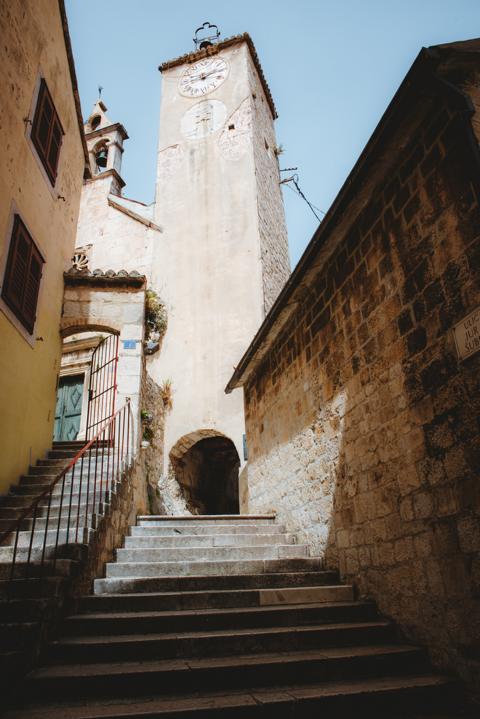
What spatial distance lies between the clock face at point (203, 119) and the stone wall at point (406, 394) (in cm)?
1021

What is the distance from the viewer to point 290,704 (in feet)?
8.74

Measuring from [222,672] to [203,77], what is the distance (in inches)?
627

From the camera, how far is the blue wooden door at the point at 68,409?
10477mm

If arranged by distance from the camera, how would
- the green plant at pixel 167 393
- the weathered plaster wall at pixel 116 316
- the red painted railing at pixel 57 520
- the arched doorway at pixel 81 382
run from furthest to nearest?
1. the green plant at pixel 167 393
2. the arched doorway at pixel 81 382
3. the weathered plaster wall at pixel 116 316
4. the red painted railing at pixel 57 520

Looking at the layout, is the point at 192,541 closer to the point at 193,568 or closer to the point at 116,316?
the point at 193,568

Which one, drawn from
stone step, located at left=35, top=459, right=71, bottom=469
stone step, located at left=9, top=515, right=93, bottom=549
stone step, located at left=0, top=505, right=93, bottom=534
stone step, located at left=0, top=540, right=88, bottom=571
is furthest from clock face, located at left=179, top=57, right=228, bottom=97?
stone step, located at left=0, top=540, right=88, bottom=571

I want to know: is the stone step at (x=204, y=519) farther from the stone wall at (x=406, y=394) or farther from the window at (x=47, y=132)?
the window at (x=47, y=132)

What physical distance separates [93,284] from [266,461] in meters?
4.33

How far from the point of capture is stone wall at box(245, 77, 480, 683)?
289 centimetres

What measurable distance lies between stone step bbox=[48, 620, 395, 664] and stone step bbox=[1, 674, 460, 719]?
0.43 m

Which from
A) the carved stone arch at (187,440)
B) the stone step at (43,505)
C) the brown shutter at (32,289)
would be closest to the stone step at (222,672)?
the stone step at (43,505)

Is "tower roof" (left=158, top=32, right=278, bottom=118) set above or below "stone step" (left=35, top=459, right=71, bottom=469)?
above

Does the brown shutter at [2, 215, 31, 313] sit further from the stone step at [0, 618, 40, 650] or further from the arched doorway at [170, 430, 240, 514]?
the arched doorway at [170, 430, 240, 514]

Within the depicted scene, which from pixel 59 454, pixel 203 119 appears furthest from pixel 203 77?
pixel 59 454
